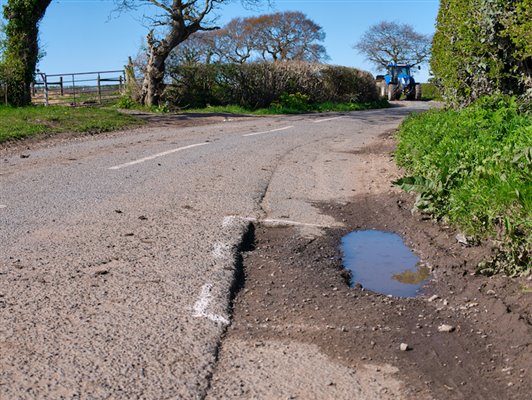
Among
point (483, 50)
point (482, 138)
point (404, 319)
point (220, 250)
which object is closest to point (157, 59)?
Answer: point (483, 50)

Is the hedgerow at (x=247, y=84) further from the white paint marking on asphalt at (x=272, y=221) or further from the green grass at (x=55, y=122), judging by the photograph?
the white paint marking on asphalt at (x=272, y=221)

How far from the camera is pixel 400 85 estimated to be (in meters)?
44.2

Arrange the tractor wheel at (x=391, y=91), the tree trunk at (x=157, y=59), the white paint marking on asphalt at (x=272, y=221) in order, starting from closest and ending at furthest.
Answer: the white paint marking on asphalt at (x=272, y=221), the tree trunk at (x=157, y=59), the tractor wheel at (x=391, y=91)

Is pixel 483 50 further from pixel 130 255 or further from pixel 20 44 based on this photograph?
pixel 20 44

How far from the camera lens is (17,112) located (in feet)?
60.4

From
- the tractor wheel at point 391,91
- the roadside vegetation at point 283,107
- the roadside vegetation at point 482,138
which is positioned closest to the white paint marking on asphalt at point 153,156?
the roadside vegetation at point 482,138

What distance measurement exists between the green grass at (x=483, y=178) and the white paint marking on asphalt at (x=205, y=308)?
213 centimetres

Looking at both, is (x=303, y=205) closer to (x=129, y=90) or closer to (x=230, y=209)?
(x=230, y=209)

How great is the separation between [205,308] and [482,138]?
4.06 m

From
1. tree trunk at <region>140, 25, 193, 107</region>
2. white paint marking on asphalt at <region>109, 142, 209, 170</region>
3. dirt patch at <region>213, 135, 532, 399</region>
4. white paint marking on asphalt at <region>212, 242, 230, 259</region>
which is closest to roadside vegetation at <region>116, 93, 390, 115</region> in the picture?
tree trunk at <region>140, 25, 193, 107</region>

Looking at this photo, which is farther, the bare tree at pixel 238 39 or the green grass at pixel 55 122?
the bare tree at pixel 238 39

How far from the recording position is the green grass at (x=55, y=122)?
14.8 meters

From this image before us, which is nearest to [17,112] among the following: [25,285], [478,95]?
[478,95]

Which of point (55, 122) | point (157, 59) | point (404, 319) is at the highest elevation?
point (157, 59)
